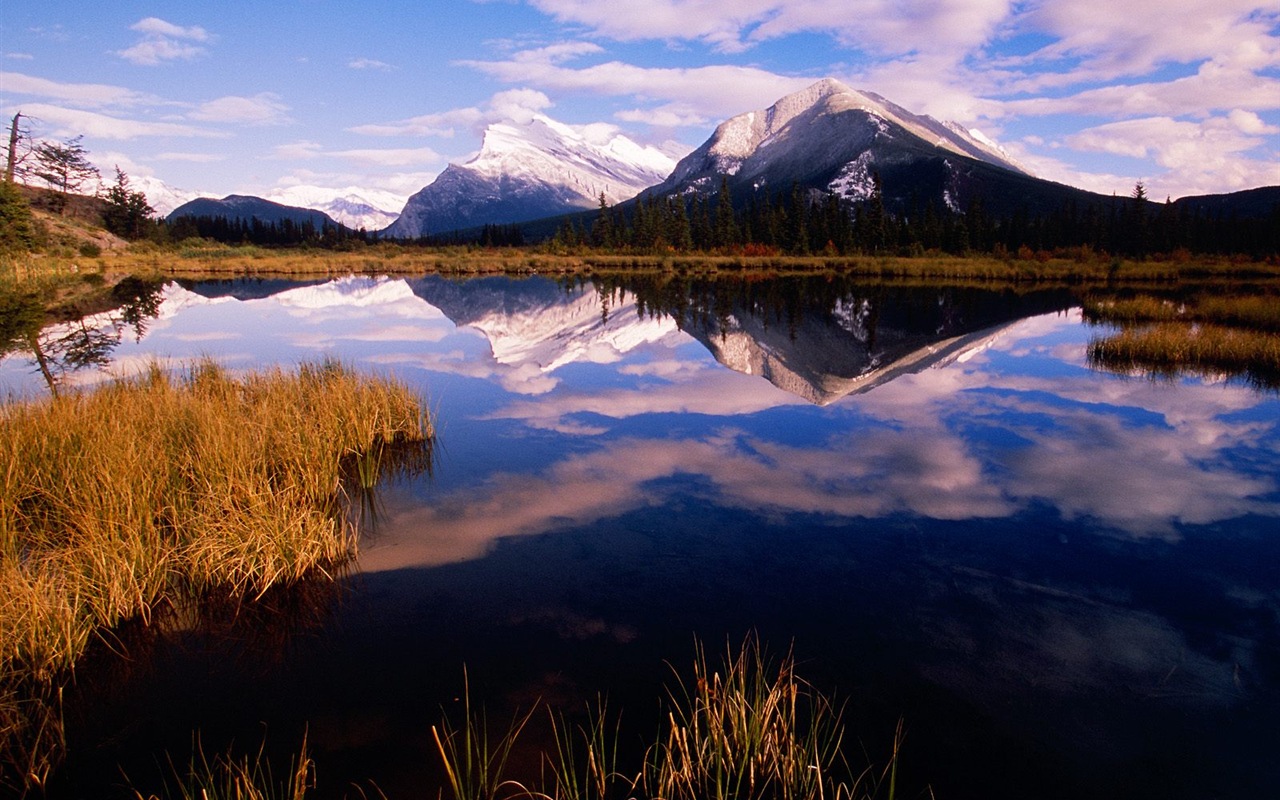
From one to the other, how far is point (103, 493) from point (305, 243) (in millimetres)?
151022

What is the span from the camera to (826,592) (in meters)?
8.05

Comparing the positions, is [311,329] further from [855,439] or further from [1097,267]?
[1097,267]

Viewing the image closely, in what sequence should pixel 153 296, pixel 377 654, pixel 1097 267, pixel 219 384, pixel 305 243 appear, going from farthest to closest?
pixel 305 243 < pixel 1097 267 < pixel 153 296 < pixel 219 384 < pixel 377 654

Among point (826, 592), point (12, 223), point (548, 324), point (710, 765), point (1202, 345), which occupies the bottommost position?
point (826, 592)

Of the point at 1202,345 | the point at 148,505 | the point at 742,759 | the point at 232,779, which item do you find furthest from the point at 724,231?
the point at 232,779

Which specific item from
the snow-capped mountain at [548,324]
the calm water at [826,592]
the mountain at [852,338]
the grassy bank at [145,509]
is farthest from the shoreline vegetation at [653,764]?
the snow-capped mountain at [548,324]

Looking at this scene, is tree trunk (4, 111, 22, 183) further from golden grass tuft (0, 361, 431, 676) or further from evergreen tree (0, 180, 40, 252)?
golden grass tuft (0, 361, 431, 676)

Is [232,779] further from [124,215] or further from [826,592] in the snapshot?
[124,215]

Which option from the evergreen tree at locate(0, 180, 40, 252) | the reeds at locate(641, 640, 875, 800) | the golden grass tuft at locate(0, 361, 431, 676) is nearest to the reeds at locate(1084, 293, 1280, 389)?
the reeds at locate(641, 640, 875, 800)

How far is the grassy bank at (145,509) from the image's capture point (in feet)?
20.2

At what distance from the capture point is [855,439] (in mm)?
14758

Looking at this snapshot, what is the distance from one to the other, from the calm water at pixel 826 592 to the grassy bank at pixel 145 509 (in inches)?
19.9

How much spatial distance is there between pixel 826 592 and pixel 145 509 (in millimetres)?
7743

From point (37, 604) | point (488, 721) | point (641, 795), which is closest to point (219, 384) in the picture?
point (37, 604)
